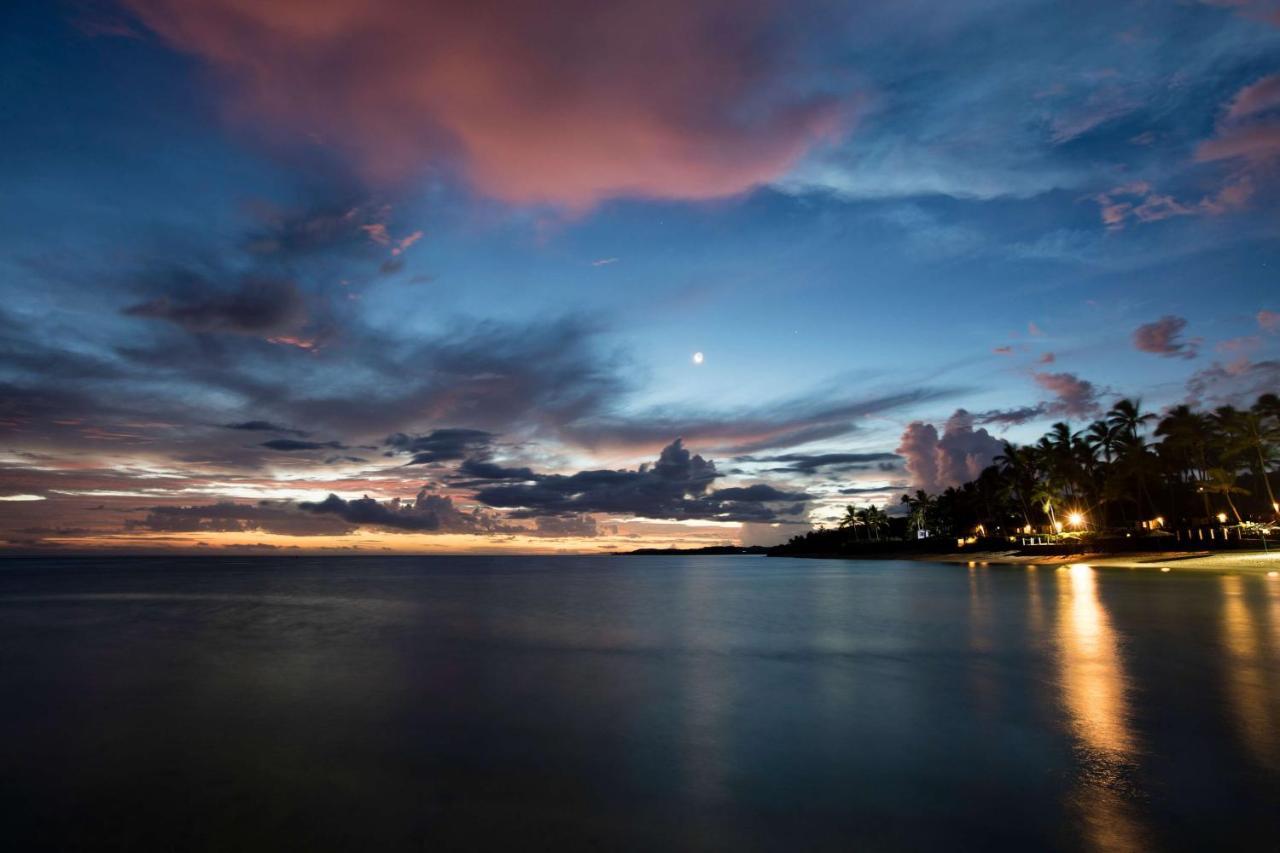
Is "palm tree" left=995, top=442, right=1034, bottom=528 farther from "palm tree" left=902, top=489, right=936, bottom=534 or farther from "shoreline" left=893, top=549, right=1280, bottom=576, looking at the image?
"palm tree" left=902, top=489, right=936, bottom=534

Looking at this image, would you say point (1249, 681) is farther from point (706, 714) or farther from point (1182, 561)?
point (1182, 561)

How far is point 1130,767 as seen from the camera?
33.9 feet

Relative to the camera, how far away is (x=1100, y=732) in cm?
1245

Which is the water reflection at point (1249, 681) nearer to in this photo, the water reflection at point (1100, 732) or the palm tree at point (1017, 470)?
the water reflection at point (1100, 732)

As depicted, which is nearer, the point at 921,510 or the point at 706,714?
the point at 706,714

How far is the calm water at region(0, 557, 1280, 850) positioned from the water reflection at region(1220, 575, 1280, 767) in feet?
0.34

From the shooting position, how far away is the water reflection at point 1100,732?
8156 millimetres

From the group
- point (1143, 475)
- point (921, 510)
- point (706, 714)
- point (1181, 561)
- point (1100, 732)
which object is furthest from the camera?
point (921, 510)

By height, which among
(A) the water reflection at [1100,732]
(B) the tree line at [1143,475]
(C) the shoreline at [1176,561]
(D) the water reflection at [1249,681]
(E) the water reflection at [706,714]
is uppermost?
(B) the tree line at [1143,475]

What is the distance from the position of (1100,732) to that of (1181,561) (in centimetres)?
6886

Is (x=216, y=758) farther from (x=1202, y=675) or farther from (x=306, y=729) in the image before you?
(x=1202, y=675)

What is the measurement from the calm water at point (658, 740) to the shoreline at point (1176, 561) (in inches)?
1559

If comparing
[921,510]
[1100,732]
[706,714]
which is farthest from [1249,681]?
[921,510]

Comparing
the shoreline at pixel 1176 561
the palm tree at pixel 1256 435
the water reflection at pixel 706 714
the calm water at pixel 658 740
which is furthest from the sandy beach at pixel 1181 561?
the water reflection at pixel 706 714
